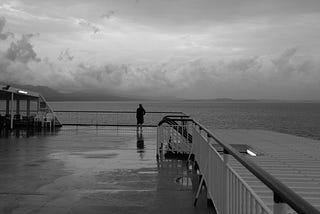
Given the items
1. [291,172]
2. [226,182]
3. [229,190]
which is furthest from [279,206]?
[291,172]

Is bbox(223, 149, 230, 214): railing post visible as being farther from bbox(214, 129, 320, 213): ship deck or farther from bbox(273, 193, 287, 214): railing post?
bbox(273, 193, 287, 214): railing post

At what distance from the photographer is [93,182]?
25.6ft

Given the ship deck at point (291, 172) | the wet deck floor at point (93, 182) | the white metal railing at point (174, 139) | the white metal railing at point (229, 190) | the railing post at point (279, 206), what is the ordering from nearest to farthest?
the railing post at point (279, 206) < the white metal railing at point (229, 190) < the ship deck at point (291, 172) < the wet deck floor at point (93, 182) < the white metal railing at point (174, 139)

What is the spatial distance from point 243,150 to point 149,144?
533 cm

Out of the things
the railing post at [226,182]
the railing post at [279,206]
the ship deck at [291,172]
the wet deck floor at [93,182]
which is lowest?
the wet deck floor at [93,182]

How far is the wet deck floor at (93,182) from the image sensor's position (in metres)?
6.01

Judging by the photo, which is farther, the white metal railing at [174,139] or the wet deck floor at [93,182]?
the white metal railing at [174,139]

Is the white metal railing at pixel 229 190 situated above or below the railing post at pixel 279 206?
below

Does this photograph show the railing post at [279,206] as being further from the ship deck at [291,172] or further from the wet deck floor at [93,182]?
the wet deck floor at [93,182]

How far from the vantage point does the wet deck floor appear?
19.7 ft

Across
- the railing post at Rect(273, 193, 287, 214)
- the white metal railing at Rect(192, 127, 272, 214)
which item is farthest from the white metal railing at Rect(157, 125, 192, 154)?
the railing post at Rect(273, 193, 287, 214)

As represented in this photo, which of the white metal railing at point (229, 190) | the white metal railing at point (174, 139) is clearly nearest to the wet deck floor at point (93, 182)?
the white metal railing at point (174, 139)

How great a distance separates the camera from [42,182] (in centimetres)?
773

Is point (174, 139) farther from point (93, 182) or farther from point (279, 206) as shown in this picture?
point (279, 206)
